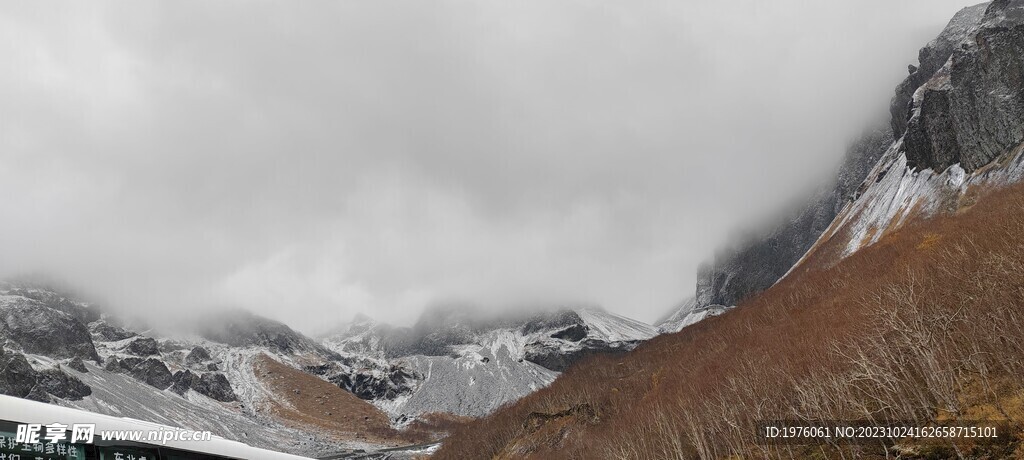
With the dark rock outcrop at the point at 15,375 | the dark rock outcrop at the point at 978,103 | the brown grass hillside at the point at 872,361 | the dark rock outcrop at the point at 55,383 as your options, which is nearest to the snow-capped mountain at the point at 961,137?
the dark rock outcrop at the point at 978,103

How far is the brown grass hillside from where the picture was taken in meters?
32.7

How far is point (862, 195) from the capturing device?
167 meters

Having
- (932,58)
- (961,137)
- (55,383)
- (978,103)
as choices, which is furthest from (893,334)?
(55,383)

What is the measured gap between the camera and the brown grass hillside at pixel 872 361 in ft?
107

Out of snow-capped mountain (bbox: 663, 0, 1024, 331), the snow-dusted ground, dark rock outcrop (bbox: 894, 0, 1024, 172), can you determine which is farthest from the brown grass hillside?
dark rock outcrop (bbox: 894, 0, 1024, 172)

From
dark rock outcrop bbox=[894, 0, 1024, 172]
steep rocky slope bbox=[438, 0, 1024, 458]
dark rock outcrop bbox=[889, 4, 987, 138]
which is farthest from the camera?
dark rock outcrop bbox=[889, 4, 987, 138]

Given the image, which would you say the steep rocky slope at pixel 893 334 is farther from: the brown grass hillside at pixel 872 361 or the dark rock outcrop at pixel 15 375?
the dark rock outcrop at pixel 15 375

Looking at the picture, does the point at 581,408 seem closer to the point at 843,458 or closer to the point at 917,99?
the point at 843,458

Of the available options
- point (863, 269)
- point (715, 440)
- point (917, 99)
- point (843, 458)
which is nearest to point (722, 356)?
point (863, 269)

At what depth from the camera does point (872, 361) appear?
40531 millimetres

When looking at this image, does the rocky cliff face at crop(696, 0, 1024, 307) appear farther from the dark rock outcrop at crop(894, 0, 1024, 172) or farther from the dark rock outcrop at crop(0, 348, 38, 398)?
the dark rock outcrop at crop(0, 348, 38, 398)

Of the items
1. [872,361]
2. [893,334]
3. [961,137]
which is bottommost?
[872,361]

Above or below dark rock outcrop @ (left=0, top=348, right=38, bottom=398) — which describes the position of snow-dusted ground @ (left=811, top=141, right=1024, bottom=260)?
below

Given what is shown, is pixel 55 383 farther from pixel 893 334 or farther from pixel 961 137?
pixel 961 137
